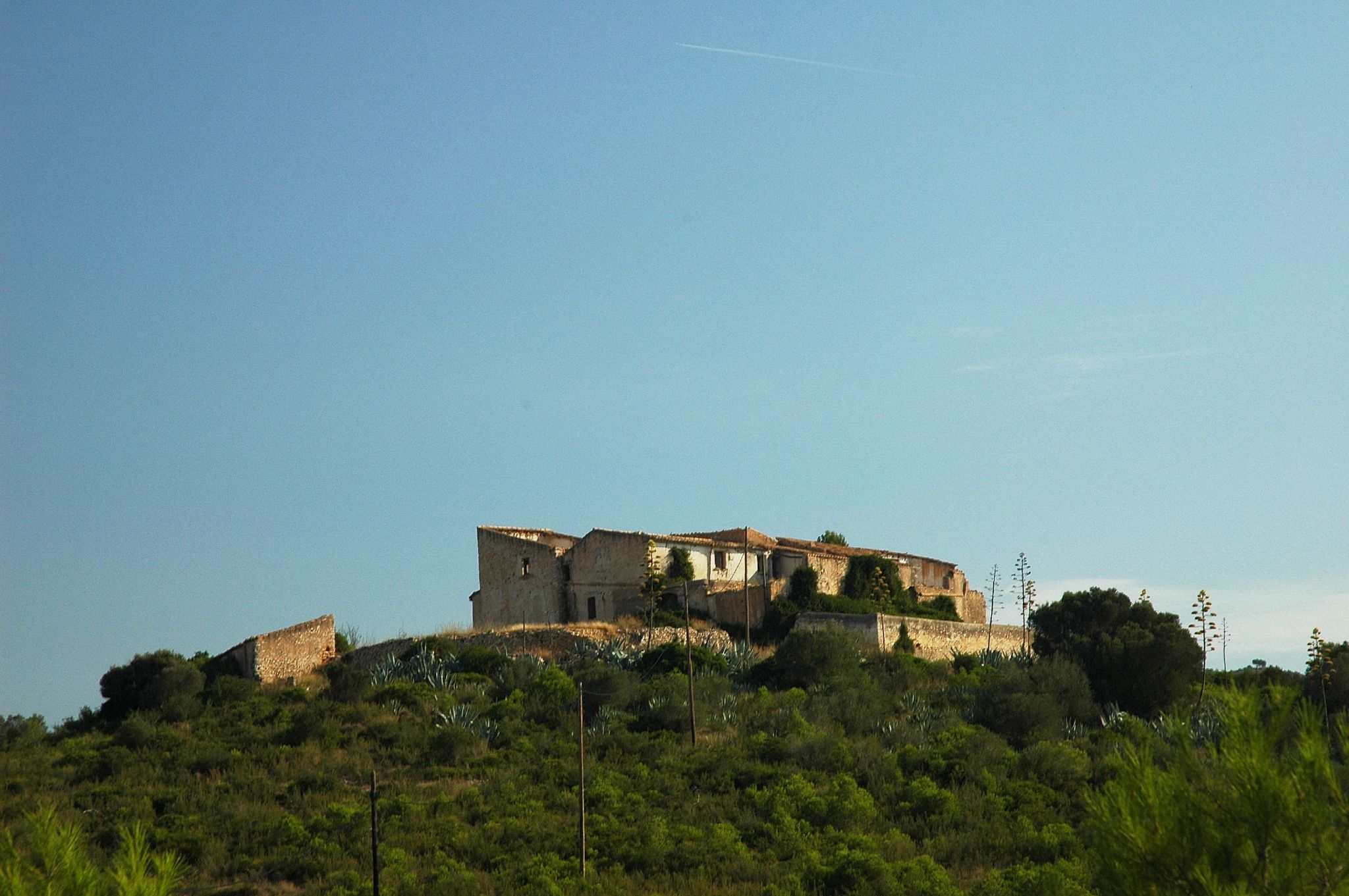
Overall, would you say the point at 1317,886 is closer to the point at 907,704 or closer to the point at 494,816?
the point at 494,816

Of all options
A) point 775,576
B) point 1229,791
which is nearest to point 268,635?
point 775,576

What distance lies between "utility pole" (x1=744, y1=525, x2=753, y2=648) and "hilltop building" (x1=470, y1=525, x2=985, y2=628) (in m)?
0.08

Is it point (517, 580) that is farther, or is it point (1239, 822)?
point (517, 580)

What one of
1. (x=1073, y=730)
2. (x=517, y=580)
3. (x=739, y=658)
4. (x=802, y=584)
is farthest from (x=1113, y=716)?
(x=517, y=580)

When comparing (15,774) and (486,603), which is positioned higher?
(486,603)

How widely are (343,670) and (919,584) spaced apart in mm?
26708

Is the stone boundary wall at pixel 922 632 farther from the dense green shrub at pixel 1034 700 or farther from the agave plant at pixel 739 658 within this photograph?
the dense green shrub at pixel 1034 700

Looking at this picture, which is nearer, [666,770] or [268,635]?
[666,770]

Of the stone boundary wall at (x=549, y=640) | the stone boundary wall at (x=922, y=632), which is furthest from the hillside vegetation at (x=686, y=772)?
the stone boundary wall at (x=922, y=632)

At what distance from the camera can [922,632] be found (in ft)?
164

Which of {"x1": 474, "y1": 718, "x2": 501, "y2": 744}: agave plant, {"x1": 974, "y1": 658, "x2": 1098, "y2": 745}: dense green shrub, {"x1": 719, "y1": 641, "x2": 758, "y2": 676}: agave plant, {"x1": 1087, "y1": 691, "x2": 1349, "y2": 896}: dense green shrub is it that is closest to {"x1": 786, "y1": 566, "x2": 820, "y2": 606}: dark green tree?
{"x1": 719, "y1": 641, "x2": 758, "y2": 676}: agave plant

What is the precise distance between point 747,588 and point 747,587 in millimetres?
65

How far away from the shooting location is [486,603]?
53.9 m

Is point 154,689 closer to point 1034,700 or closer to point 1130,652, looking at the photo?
point 1034,700
